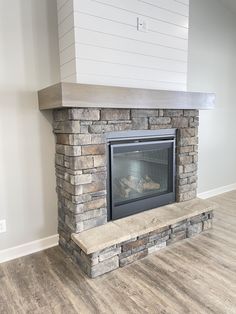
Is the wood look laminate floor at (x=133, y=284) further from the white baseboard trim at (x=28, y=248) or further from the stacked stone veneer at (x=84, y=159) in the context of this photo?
the stacked stone veneer at (x=84, y=159)

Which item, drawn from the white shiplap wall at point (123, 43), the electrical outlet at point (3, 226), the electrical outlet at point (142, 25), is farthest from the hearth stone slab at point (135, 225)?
the electrical outlet at point (142, 25)

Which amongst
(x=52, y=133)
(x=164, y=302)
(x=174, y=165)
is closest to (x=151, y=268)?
(x=164, y=302)

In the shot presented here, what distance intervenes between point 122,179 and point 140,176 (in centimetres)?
24

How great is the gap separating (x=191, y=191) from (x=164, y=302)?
4.69 ft

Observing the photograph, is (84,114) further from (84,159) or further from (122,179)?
(122,179)

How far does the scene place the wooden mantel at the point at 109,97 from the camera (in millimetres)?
1749

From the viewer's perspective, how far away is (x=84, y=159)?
6.53 ft

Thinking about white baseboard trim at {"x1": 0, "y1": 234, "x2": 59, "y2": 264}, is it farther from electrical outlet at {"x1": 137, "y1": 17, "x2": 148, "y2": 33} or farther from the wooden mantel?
electrical outlet at {"x1": 137, "y1": 17, "x2": 148, "y2": 33}

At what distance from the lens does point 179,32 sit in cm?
243

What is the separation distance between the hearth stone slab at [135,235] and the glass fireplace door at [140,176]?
0.34 ft

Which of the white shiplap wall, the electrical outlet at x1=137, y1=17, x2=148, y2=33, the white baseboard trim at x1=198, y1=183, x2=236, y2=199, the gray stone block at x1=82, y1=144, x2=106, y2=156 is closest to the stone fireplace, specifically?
the gray stone block at x1=82, y1=144, x2=106, y2=156

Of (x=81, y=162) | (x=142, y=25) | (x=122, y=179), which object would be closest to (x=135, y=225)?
(x=122, y=179)

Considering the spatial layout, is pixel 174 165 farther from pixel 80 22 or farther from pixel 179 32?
pixel 80 22

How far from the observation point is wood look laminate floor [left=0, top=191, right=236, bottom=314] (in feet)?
5.26
